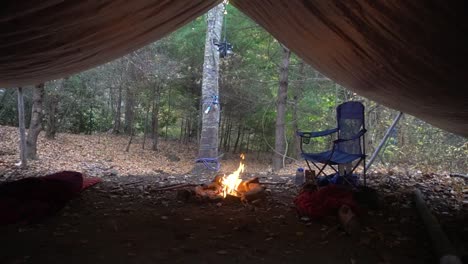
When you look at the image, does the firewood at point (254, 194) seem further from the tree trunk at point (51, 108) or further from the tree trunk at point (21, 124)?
the tree trunk at point (51, 108)

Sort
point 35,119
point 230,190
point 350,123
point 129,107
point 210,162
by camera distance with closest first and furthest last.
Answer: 1. point 230,190
2. point 350,123
3. point 35,119
4. point 210,162
5. point 129,107

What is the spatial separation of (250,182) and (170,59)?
5535 millimetres

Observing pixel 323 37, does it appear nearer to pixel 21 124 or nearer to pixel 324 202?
pixel 324 202

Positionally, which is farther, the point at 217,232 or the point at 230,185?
the point at 230,185

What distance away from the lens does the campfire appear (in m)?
3.15

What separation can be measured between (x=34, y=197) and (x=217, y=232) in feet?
4.72

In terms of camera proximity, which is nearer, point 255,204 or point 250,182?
point 255,204

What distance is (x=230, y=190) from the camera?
3.33 meters

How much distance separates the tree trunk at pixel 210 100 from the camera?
19.4 ft

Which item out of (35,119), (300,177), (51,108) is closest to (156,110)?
(51,108)

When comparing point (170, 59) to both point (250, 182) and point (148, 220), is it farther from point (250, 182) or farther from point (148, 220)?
point (148, 220)

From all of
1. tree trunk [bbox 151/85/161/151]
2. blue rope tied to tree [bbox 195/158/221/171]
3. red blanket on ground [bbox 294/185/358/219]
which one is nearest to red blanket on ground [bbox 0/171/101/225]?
red blanket on ground [bbox 294/185/358/219]

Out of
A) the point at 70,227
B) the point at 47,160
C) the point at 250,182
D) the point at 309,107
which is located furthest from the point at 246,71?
the point at 70,227

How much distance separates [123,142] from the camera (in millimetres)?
9383
